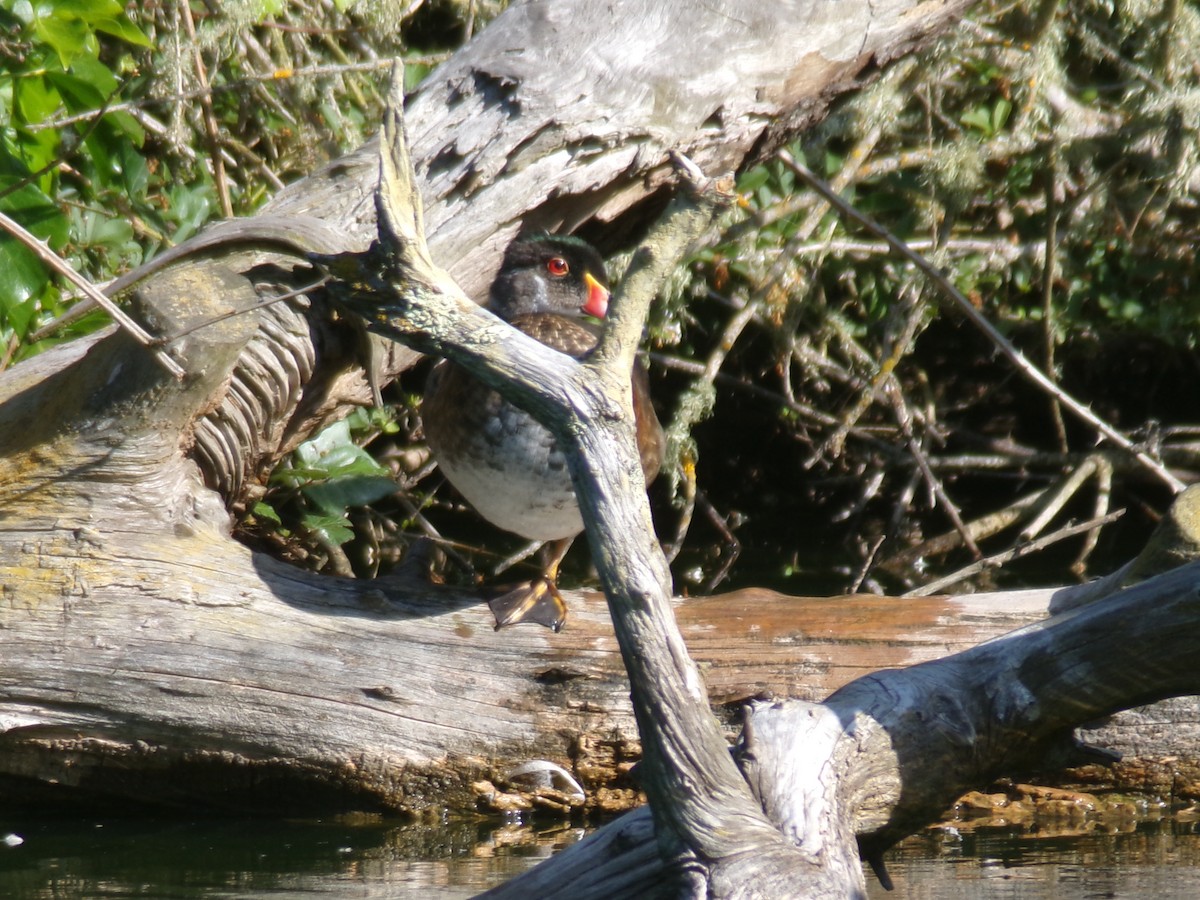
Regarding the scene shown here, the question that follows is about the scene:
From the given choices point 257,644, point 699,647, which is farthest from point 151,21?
point 699,647

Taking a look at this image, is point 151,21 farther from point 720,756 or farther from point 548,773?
point 720,756

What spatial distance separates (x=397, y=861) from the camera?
2896mm

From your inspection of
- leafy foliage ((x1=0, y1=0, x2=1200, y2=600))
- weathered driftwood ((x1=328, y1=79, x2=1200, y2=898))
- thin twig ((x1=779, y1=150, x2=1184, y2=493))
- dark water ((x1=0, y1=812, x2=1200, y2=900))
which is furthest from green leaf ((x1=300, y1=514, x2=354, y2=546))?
weathered driftwood ((x1=328, y1=79, x2=1200, y2=898))

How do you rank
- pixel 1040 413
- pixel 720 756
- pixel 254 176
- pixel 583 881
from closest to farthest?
pixel 720 756 < pixel 583 881 < pixel 254 176 < pixel 1040 413

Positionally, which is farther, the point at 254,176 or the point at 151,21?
the point at 254,176

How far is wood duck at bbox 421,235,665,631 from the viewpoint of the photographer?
136 inches

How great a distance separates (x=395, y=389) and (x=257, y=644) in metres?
2.41

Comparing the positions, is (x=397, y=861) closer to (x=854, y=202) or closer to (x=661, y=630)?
(x=661, y=630)

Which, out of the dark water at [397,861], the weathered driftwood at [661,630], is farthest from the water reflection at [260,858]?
the weathered driftwood at [661,630]

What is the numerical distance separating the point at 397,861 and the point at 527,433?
1115 millimetres

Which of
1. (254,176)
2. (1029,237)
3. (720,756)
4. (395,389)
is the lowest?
(720,756)

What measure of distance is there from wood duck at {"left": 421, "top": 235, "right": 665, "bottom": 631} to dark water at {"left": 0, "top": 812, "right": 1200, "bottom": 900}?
570 mm

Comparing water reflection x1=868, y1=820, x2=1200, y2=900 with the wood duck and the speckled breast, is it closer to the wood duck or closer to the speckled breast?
the wood duck

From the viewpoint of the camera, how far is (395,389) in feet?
17.9
